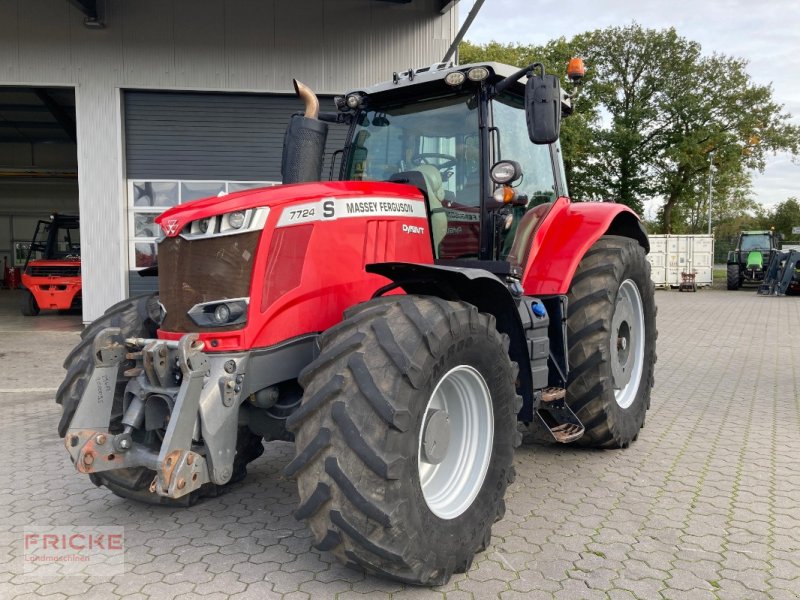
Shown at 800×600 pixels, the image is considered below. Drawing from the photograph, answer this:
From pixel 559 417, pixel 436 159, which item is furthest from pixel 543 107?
pixel 559 417

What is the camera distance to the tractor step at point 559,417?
14.4 ft

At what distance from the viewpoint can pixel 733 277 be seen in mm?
25219

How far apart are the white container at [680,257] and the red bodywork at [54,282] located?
20.1 metres

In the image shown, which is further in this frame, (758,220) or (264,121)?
(758,220)

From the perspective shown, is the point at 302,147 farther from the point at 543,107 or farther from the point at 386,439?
the point at 386,439

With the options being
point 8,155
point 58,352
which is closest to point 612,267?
point 58,352

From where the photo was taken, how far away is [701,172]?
103 ft

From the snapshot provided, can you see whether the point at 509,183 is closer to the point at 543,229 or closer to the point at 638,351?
the point at 543,229

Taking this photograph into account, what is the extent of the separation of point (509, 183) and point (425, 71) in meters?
0.88

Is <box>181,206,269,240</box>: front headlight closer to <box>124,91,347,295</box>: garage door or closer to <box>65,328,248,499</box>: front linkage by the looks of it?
<box>65,328,248,499</box>: front linkage

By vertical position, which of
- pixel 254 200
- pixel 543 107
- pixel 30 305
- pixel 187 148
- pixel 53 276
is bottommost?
pixel 30 305

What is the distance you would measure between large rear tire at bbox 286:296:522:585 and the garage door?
10561 mm

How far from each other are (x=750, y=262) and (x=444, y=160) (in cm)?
2465

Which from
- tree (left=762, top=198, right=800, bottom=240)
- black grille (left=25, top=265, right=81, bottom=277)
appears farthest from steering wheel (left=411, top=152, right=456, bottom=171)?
tree (left=762, top=198, right=800, bottom=240)
